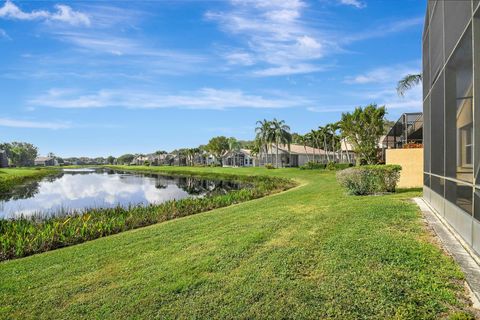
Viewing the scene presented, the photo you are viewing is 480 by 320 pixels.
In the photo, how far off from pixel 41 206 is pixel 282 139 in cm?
4279

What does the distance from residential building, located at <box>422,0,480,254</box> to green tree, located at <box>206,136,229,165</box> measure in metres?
81.2

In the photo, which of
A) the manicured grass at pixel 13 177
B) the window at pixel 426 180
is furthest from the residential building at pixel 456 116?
the manicured grass at pixel 13 177

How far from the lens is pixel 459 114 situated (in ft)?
22.8

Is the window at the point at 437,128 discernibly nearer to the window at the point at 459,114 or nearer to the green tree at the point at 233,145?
the window at the point at 459,114

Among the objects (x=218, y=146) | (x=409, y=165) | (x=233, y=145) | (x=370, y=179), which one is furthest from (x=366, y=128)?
(x=218, y=146)

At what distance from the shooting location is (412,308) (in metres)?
3.82

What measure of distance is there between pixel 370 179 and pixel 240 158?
68075 mm

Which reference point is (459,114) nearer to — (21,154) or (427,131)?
(427,131)

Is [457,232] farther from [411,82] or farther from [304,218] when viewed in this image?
[411,82]

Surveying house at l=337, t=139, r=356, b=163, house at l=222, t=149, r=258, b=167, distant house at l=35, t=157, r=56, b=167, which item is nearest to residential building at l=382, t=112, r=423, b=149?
house at l=337, t=139, r=356, b=163

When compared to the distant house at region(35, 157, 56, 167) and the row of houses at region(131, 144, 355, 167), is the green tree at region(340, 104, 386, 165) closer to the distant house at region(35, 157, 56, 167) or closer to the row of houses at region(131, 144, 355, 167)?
the row of houses at region(131, 144, 355, 167)

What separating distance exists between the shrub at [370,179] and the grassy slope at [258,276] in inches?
216

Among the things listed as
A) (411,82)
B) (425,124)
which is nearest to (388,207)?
(425,124)

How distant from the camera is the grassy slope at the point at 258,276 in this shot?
13.7ft
